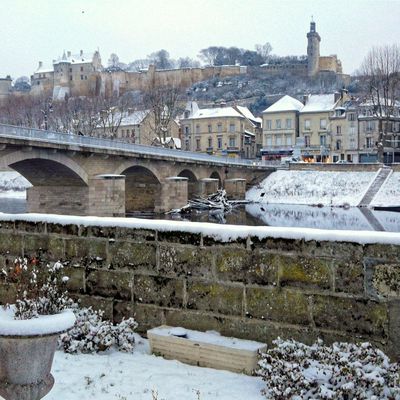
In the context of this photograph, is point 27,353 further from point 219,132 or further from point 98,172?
point 219,132

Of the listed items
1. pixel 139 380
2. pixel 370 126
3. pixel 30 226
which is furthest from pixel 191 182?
pixel 139 380

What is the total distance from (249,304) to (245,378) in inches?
24.0

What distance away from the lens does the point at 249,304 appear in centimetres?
469

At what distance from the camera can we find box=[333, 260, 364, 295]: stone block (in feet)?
13.8

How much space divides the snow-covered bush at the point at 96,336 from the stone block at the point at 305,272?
1.46 m

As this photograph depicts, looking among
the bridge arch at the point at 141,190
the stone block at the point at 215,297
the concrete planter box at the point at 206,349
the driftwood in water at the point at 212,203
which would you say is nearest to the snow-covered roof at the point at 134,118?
the driftwood in water at the point at 212,203

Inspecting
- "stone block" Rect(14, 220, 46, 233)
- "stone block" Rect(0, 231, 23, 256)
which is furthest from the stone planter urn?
"stone block" Rect(0, 231, 23, 256)

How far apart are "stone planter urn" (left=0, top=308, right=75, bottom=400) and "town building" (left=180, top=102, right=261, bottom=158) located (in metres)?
71.0

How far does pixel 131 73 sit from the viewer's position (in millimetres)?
127250

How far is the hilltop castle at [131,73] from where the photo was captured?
119 m

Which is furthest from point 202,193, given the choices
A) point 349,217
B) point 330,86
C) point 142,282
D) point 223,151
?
point 330,86

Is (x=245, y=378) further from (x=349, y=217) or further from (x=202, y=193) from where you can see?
(x=202, y=193)

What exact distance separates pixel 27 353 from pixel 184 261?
6.33ft

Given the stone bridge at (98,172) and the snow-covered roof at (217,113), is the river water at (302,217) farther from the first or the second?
the snow-covered roof at (217,113)
